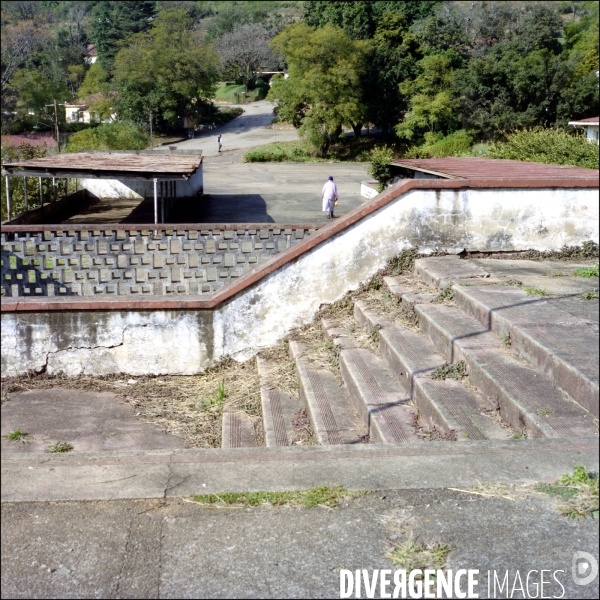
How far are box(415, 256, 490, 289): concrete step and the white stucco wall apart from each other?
18.2 metres

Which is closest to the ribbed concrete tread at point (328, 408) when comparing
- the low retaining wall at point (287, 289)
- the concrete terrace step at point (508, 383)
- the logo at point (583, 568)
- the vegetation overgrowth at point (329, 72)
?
the concrete terrace step at point (508, 383)

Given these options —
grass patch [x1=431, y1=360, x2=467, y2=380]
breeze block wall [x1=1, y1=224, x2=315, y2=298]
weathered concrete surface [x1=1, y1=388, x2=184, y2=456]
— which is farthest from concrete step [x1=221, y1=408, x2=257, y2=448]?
breeze block wall [x1=1, y1=224, x2=315, y2=298]

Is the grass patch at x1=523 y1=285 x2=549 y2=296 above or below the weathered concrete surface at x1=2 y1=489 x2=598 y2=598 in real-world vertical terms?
above

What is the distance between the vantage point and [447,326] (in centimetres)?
599

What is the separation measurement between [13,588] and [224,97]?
53.2m

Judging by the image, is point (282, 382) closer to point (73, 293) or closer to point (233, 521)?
point (233, 521)

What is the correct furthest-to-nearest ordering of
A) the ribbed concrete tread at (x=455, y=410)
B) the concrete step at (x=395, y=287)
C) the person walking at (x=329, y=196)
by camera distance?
the person walking at (x=329, y=196)
the concrete step at (x=395, y=287)
the ribbed concrete tread at (x=455, y=410)

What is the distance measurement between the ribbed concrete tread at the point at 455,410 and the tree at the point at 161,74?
4336 centimetres

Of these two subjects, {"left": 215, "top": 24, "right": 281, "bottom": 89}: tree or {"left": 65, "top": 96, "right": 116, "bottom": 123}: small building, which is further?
{"left": 65, "top": 96, "right": 116, "bottom": 123}: small building

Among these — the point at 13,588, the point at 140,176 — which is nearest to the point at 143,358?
the point at 13,588

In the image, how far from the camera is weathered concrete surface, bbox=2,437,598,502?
3.66 metres

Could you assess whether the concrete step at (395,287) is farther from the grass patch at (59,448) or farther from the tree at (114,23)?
the tree at (114,23)

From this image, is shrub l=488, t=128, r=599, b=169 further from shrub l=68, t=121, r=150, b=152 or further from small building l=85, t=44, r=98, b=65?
small building l=85, t=44, r=98, b=65

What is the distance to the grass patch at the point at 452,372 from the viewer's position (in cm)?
531
